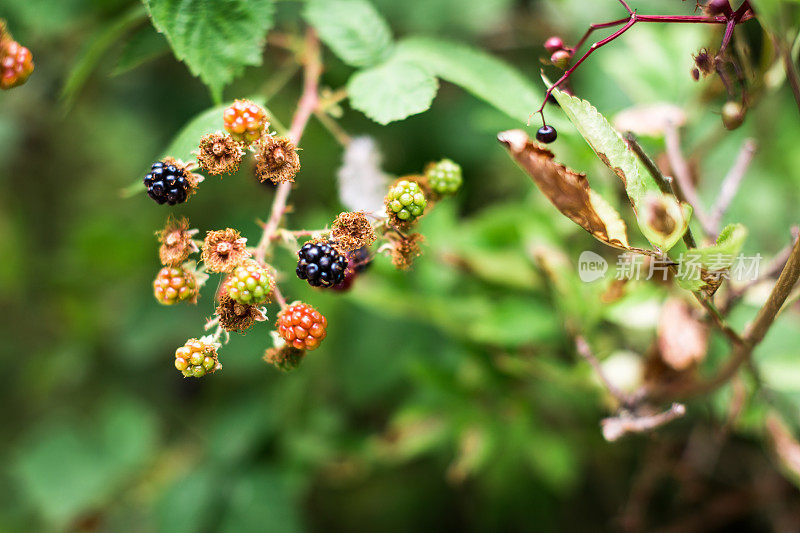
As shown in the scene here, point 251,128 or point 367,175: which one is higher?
point 251,128

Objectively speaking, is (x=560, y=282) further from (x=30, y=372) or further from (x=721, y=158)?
(x=30, y=372)

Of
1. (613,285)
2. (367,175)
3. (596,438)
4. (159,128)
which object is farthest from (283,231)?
(159,128)

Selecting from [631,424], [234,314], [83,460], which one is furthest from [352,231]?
[83,460]

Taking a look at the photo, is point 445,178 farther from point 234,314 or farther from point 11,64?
point 11,64

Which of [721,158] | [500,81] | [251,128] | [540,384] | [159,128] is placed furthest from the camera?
[159,128]

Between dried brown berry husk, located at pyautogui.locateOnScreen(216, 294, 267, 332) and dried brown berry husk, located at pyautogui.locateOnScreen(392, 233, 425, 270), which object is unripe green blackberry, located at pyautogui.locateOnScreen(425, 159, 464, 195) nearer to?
dried brown berry husk, located at pyautogui.locateOnScreen(392, 233, 425, 270)

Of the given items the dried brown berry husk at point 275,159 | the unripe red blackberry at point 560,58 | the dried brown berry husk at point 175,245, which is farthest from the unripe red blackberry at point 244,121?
the unripe red blackberry at point 560,58

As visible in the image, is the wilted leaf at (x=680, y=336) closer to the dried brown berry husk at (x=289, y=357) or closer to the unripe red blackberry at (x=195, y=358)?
the dried brown berry husk at (x=289, y=357)

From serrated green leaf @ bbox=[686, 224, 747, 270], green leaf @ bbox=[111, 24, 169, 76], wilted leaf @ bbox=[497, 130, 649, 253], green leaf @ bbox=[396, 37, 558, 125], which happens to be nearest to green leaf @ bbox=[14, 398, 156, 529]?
green leaf @ bbox=[111, 24, 169, 76]
